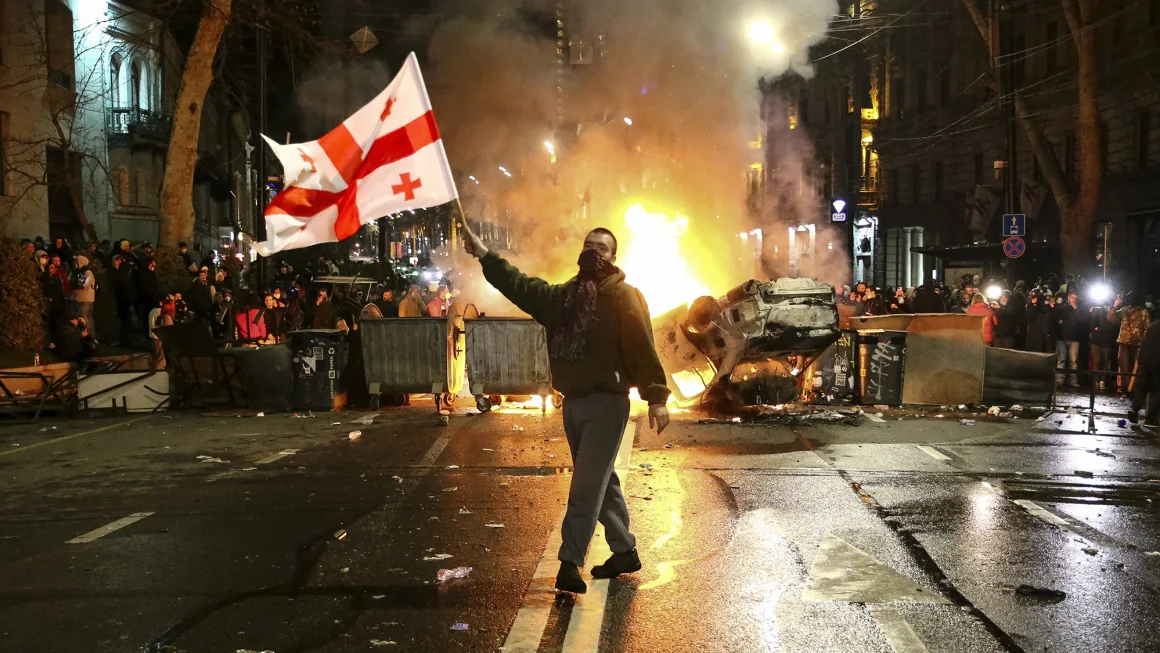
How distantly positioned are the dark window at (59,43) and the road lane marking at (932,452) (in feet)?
84.0

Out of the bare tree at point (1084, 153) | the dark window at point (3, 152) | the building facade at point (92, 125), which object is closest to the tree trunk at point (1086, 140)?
the bare tree at point (1084, 153)

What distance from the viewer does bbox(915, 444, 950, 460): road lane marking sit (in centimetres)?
909

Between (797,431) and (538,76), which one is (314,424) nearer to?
(797,431)

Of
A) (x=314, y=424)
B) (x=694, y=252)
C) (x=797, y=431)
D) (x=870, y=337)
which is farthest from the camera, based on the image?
(x=694, y=252)

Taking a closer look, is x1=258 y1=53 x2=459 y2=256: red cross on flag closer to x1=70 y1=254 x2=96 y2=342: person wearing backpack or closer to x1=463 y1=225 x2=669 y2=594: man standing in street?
x1=463 y1=225 x2=669 y2=594: man standing in street

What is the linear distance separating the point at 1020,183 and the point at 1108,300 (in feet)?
41.5

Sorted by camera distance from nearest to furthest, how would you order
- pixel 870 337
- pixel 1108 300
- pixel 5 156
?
pixel 870 337 → pixel 1108 300 → pixel 5 156

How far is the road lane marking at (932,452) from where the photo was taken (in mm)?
9086

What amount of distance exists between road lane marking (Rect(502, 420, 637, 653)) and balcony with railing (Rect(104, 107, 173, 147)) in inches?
1233

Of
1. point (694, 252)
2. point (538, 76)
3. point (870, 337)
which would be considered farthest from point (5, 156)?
point (870, 337)

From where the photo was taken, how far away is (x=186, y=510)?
6848mm

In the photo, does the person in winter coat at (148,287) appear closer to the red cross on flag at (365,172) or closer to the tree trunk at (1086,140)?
the red cross on flag at (365,172)

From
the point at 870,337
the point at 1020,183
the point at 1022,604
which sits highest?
the point at 1020,183

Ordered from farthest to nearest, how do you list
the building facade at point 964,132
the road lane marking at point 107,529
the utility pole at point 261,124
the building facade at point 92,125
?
the building facade at point 964,132 → the building facade at point 92,125 → the utility pole at point 261,124 → the road lane marking at point 107,529
